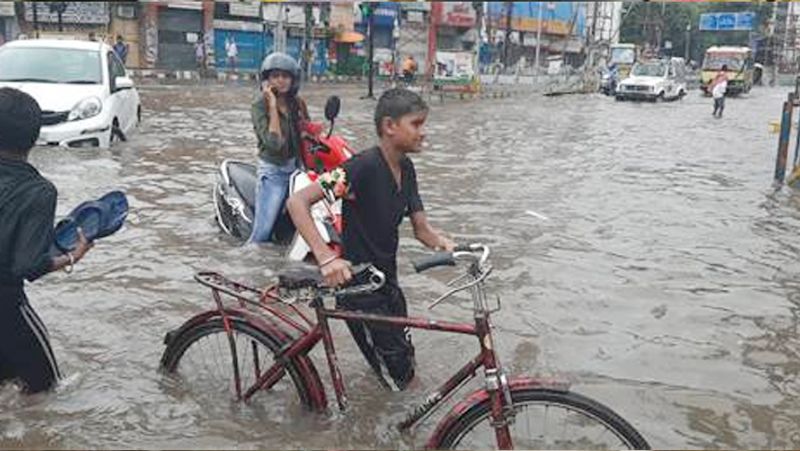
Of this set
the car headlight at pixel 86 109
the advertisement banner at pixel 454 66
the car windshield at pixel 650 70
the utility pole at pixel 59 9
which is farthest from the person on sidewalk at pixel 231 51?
the car headlight at pixel 86 109

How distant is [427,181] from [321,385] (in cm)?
734

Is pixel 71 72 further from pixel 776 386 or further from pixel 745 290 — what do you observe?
pixel 776 386

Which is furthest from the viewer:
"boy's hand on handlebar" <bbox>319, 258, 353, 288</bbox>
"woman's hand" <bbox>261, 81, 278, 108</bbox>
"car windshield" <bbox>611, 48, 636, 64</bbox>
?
"car windshield" <bbox>611, 48, 636, 64</bbox>

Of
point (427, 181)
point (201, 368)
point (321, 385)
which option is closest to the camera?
point (321, 385)

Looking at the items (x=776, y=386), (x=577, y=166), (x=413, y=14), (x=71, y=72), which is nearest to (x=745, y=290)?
(x=776, y=386)

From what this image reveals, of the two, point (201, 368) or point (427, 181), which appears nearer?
point (201, 368)

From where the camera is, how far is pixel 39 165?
9.81 m

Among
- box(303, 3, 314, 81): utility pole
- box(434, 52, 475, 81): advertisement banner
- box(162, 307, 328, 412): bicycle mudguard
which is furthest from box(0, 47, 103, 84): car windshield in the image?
box(303, 3, 314, 81): utility pole

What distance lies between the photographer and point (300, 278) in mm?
3408

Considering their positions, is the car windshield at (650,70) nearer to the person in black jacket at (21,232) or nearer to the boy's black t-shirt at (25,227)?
the person in black jacket at (21,232)

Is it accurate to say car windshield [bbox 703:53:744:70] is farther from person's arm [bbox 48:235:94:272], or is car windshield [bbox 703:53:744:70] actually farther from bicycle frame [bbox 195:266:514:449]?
person's arm [bbox 48:235:94:272]

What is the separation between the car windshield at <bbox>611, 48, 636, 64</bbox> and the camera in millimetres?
41031

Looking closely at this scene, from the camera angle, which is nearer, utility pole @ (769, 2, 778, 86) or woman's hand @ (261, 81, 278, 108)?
woman's hand @ (261, 81, 278, 108)

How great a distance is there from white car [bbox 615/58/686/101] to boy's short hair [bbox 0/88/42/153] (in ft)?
107
